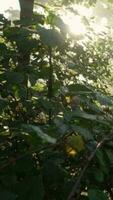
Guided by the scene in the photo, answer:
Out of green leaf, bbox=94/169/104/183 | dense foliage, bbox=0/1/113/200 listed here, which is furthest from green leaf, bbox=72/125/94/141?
green leaf, bbox=94/169/104/183

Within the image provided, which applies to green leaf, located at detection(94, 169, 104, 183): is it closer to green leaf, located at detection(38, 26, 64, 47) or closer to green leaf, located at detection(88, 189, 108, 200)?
green leaf, located at detection(88, 189, 108, 200)

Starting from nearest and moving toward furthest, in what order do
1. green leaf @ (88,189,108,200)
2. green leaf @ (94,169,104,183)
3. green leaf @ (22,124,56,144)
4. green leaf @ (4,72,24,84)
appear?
green leaf @ (22,124,56,144)
green leaf @ (88,189,108,200)
green leaf @ (94,169,104,183)
green leaf @ (4,72,24,84)

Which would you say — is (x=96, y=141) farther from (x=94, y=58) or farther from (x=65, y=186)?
(x=94, y=58)

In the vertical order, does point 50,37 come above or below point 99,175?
above

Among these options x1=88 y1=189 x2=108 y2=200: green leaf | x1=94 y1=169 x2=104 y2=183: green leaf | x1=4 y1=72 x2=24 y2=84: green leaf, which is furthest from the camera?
x1=4 y1=72 x2=24 y2=84: green leaf

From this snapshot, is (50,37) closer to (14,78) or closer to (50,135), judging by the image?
(14,78)

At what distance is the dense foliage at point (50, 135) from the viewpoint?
170 cm

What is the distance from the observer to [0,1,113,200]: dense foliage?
1699 mm

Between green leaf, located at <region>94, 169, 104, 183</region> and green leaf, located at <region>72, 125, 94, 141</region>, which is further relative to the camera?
green leaf, located at <region>94, 169, 104, 183</region>

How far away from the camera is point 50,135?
165cm

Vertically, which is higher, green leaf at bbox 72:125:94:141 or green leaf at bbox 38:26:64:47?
green leaf at bbox 38:26:64:47

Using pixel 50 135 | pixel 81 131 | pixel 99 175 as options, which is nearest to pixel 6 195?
pixel 50 135

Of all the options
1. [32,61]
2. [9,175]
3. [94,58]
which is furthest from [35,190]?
[94,58]

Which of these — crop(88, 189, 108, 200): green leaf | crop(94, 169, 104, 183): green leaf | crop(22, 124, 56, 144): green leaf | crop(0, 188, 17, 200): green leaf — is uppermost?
crop(22, 124, 56, 144): green leaf
